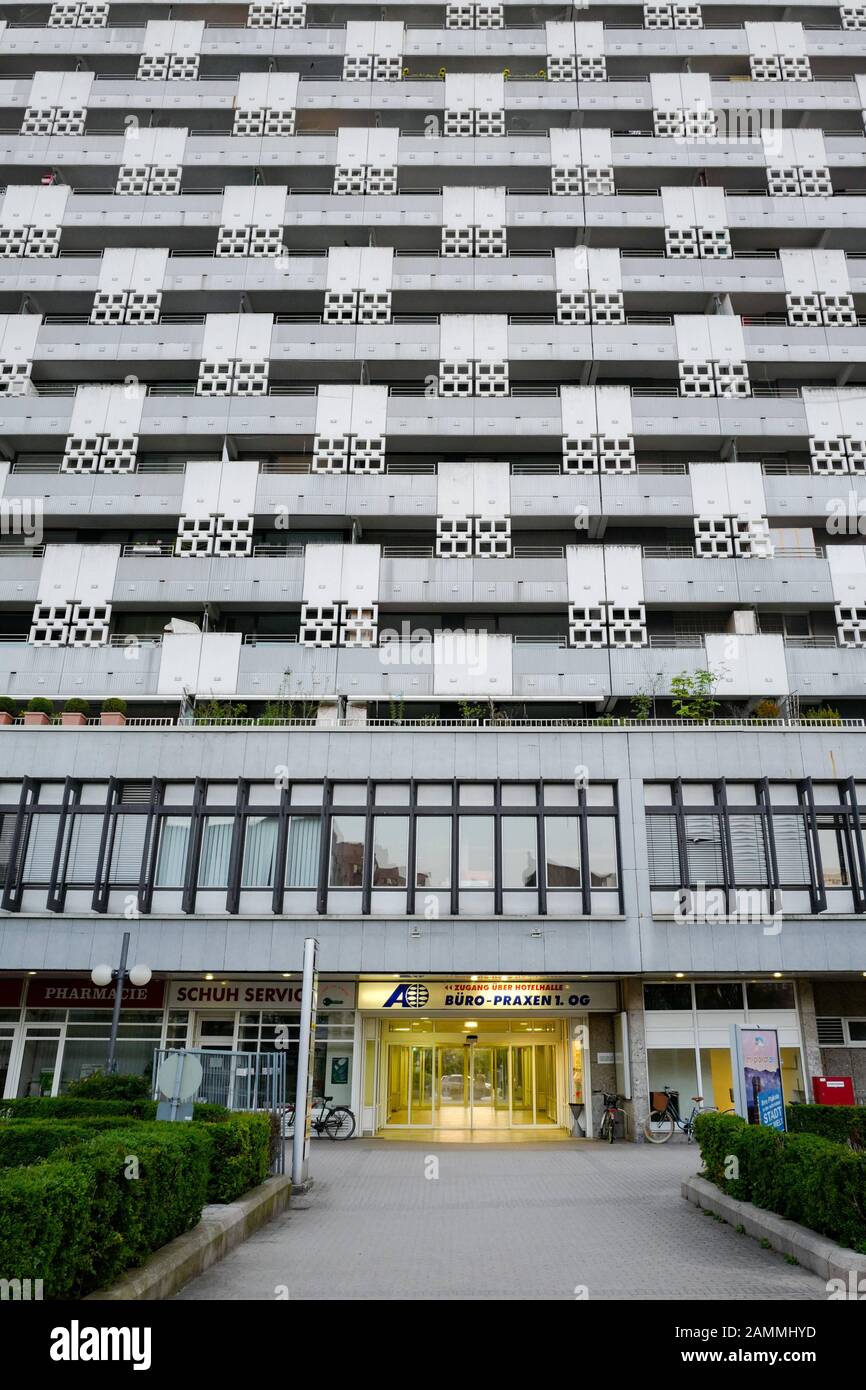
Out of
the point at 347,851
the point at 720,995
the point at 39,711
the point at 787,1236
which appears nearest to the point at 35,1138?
the point at 787,1236

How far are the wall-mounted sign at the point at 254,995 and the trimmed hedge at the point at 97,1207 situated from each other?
1520 centimetres

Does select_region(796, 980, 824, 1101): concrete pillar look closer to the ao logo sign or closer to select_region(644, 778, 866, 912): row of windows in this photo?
select_region(644, 778, 866, 912): row of windows

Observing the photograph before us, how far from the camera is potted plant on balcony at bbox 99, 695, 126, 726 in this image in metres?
26.0

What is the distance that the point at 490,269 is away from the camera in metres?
34.5

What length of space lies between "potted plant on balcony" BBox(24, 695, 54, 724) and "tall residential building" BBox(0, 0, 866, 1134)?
0.42ft

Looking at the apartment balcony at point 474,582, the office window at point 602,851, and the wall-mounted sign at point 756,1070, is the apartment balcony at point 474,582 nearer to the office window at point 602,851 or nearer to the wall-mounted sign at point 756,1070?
the office window at point 602,851

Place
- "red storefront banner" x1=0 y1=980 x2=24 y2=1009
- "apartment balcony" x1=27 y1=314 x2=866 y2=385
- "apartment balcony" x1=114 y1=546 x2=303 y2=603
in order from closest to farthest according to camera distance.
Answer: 1. "red storefront banner" x1=0 y1=980 x2=24 y2=1009
2. "apartment balcony" x1=114 y1=546 x2=303 y2=603
3. "apartment balcony" x1=27 y1=314 x2=866 y2=385

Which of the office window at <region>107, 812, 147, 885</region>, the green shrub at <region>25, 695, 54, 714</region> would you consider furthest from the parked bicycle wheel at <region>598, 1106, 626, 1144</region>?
the green shrub at <region>25, 695, 54, 714</region>

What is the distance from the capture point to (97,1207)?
282 inches

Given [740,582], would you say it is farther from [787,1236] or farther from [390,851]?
[787,1236]

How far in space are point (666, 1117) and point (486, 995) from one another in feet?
16.8

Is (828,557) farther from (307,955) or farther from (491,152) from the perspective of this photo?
(307,955)

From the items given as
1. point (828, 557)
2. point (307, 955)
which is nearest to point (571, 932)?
point (307, 955)
